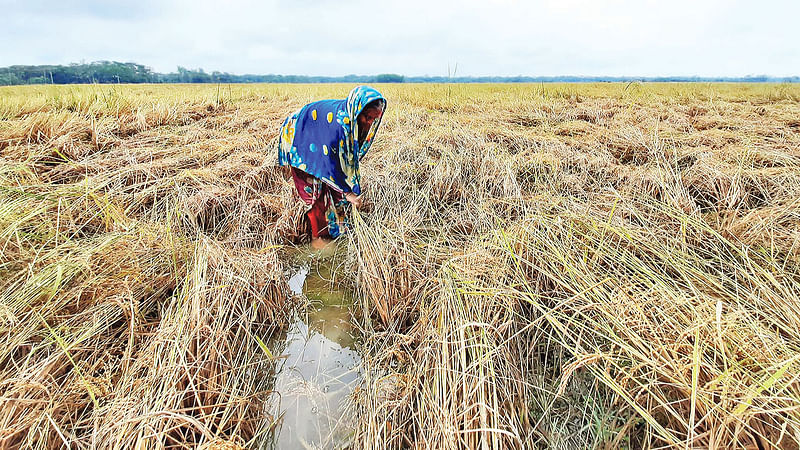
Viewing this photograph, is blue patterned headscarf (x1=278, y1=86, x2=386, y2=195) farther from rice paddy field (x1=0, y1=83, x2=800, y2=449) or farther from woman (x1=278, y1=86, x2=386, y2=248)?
rice paddy field (x1=0, y1=83, x2=800, y2=449)

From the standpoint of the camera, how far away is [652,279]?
1.46 metres

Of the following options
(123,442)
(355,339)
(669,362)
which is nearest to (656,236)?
(669,362)

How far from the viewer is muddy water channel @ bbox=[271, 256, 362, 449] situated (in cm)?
130

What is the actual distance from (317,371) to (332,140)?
1482mm

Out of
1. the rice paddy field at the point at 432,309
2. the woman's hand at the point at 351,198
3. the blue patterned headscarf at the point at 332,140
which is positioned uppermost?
the blue patterned headscarf at the point at 332,140

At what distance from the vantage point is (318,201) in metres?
2.65

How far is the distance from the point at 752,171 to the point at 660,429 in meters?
2.83

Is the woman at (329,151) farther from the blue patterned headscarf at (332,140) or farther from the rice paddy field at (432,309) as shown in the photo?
the rice paddy field at (432,309)

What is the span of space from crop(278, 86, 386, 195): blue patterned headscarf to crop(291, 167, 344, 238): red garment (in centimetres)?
13

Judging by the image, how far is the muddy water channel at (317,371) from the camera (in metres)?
1.30

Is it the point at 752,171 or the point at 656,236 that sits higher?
the point at 752,171

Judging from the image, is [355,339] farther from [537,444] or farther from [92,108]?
[92,108]

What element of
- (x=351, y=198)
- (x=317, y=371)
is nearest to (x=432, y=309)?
(x=317, y=371)

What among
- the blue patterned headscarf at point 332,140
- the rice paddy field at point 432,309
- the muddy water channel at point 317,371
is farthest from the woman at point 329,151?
the muddy water channel at point 317,371
